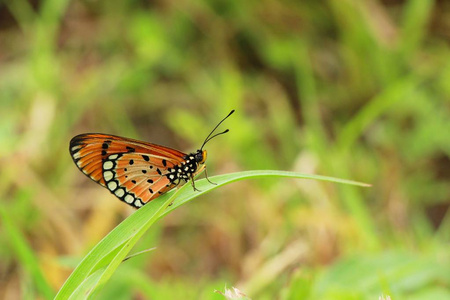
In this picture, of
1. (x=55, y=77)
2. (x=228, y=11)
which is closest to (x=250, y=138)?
(x=228, y=11)

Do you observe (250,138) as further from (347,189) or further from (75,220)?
(75,220)

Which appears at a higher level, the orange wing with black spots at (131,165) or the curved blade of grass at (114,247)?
the orange wing with black spots at (131,165)

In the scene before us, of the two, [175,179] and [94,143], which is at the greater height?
[94,143]

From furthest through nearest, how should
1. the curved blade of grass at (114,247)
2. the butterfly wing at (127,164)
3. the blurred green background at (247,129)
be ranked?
the blurred green background at (247,129), the butterfly wing at (127,164), the curved blade of grass at (114,247)

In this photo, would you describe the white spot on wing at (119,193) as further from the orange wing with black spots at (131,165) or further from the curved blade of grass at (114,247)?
the curved blade of grass at (114,247)

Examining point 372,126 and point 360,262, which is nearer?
point 360,262

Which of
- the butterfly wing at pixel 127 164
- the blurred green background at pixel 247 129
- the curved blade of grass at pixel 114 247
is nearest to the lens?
the curved blade of grass at pixel 114 247

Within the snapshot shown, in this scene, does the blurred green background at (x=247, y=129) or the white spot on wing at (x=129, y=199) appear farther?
the blurred green background at (x=247, y=129)

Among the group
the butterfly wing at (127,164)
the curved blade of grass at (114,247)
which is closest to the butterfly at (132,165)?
the butterfly wing at (127,164)
